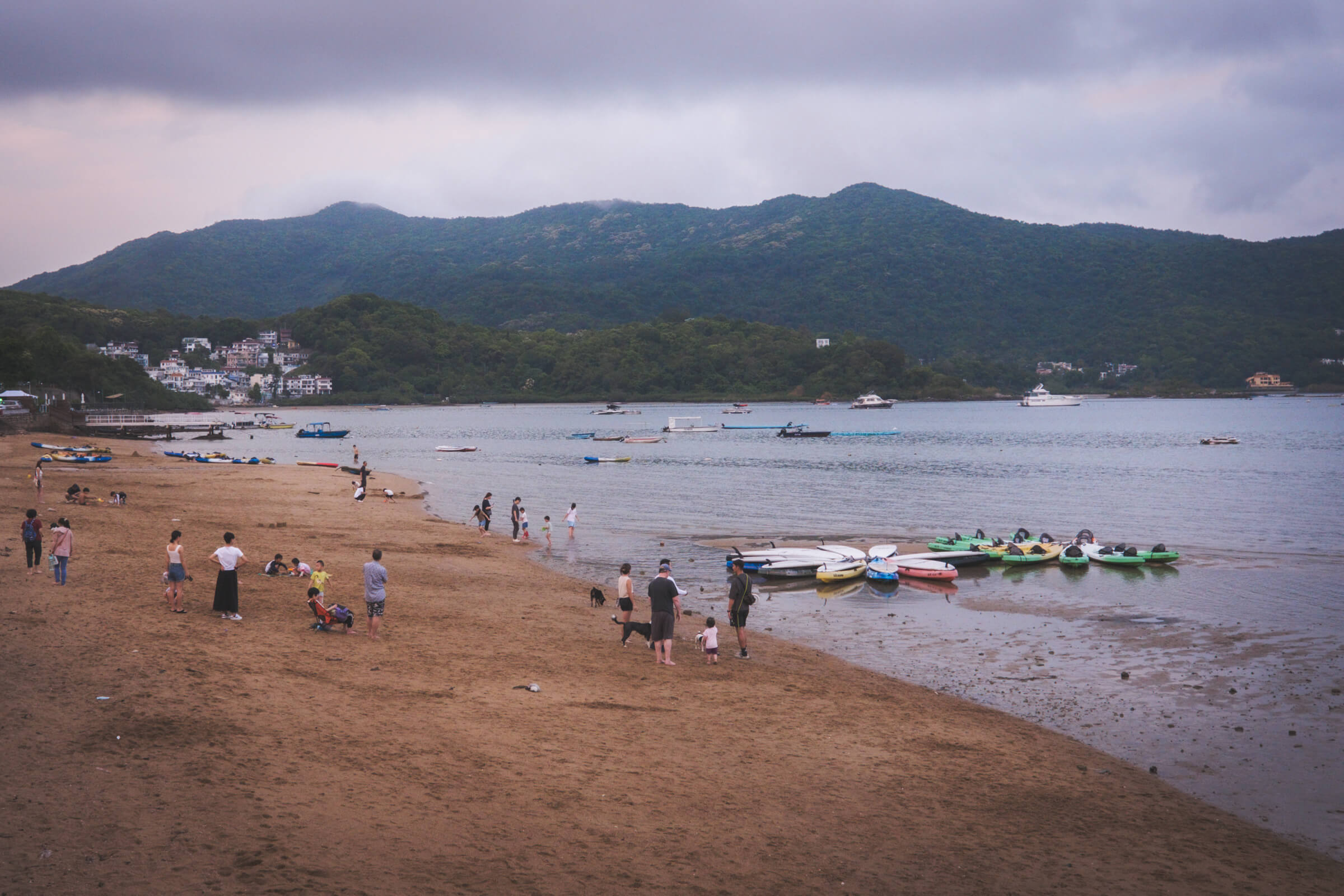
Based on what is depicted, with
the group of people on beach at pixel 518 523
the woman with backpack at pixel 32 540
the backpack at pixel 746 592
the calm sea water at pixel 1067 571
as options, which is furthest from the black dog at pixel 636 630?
the group of people on beach at pixel 518 523

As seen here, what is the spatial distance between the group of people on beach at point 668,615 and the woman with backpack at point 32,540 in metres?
11.9

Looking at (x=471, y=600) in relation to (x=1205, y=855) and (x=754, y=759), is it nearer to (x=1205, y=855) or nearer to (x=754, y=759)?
(x=754, y=759)

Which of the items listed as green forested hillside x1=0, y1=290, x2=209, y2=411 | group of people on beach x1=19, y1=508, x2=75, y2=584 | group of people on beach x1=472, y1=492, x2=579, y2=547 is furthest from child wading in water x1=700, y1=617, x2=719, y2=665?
green forested hillside x1=0, y1=290, x2=209, y2=411

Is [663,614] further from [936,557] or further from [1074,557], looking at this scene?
[1074,557]

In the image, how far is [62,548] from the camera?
18.1 m

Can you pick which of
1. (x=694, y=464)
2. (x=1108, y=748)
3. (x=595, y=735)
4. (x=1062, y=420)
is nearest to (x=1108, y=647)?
(x=1108, y=748)

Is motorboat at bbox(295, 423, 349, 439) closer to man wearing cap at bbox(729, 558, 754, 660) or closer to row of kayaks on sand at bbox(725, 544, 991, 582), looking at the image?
row of kayaks on sand at bbox(725, 544, 991, 582)

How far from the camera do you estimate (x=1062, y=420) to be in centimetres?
16175

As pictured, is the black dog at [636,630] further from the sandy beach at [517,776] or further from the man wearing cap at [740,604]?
the man wearing cap at [740,604]

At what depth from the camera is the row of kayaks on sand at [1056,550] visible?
32.0 m

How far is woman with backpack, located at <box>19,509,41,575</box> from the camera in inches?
734

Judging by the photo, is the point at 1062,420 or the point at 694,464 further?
the point at 1062,420

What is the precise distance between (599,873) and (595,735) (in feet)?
12.9

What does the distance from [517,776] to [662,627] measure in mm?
6525
